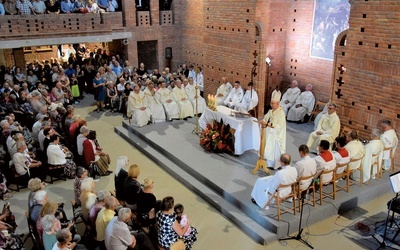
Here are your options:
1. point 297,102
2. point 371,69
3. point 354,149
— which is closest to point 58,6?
point 297,102

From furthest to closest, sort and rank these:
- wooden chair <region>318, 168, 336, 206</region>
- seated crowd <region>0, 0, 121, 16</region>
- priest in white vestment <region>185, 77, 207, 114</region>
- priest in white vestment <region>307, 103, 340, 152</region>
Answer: seated crowd <region>0, 0, 121, 16</region> → priest in white vestment <region>185, 77, 207, 114</region> → priest in white vestment <region>307, 103, 340, 152</region> → wooden chair <region>318, 168, 336, 206</region>

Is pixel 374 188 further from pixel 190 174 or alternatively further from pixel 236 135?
pixel 190 174

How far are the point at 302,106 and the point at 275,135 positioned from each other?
3705 millimetres

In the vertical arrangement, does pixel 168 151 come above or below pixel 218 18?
below

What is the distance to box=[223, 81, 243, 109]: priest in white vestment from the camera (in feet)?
36.2

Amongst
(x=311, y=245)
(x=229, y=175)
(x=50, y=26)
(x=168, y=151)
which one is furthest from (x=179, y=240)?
(x=50, y=26)

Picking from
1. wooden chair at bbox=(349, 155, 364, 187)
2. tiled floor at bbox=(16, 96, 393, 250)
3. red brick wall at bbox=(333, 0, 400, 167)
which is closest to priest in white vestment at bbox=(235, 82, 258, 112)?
red brick wall at bbox=(333, 0, 400, 167)

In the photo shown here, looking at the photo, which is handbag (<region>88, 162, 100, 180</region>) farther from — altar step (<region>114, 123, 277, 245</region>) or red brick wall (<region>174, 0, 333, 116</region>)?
red brick wall (<region>174, 0, 333, 116</region>)

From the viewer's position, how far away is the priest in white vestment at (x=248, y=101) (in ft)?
35.3

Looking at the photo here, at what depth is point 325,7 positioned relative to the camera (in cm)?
1077

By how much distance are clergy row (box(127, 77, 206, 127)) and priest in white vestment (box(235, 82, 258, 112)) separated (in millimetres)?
1315

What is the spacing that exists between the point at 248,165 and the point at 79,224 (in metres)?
3.76

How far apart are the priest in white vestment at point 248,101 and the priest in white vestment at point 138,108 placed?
108 inches

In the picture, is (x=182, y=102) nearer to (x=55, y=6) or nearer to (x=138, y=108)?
(x=138, y=108)
